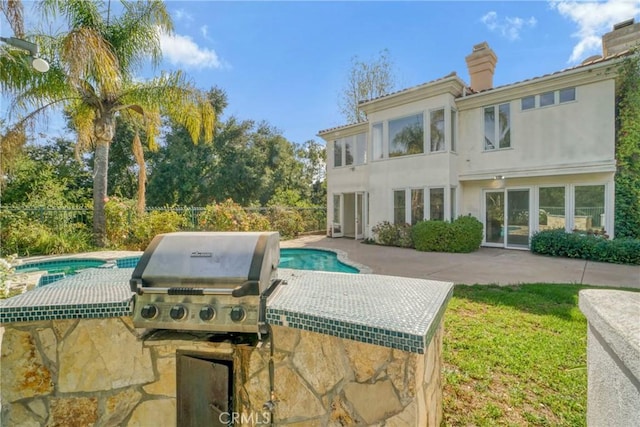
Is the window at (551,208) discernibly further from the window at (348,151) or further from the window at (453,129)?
the window at (348,151)

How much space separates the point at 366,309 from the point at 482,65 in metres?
14.7

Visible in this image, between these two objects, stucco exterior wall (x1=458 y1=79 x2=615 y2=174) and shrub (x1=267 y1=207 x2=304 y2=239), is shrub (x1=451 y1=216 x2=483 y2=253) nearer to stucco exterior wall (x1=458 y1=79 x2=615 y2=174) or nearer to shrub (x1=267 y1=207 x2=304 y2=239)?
stucco exterior wall (x1=458 y1=79 x2=615 y2=174)

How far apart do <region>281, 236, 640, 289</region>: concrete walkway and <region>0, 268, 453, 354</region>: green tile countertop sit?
504 centimetres

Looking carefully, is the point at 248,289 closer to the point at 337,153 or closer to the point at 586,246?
the point at 586,246

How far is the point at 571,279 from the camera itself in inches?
279

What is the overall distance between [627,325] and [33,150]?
26.7m

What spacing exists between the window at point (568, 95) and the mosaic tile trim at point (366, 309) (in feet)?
37.6

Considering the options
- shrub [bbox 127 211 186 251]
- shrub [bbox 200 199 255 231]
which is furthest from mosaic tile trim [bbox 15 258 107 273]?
shrub [bbox 200 199 255 231]

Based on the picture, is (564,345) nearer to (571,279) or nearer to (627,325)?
(627,325)

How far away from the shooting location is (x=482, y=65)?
516 inches

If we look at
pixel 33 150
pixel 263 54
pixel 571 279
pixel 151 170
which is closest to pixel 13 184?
pixel 33 150

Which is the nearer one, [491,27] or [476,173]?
[491,27]

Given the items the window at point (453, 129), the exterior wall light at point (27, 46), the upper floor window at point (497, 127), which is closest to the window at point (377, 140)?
the window at point (453, 129)

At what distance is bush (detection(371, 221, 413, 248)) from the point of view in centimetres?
1269
